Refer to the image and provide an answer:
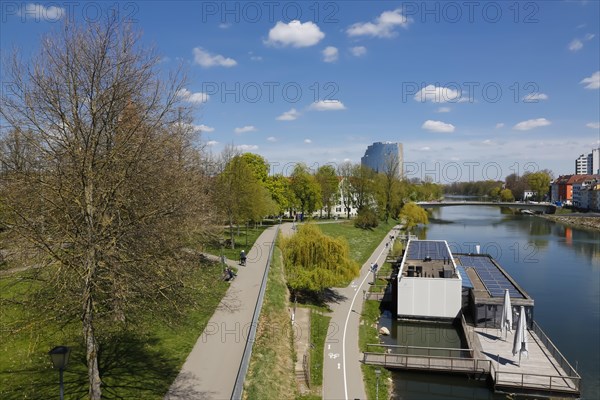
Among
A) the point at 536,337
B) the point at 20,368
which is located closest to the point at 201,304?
the point at 20,368

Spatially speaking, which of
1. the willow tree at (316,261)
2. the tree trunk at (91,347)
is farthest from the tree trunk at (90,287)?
the willow tree at (316,261)

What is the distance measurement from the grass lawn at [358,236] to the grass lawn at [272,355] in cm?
2194

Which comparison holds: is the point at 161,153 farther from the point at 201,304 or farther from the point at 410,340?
the point at 410,340

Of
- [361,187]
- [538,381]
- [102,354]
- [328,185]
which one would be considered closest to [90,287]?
[102,354]

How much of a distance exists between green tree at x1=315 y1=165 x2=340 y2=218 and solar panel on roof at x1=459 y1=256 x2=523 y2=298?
37.2 meters

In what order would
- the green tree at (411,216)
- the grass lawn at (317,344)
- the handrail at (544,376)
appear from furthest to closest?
1. the green tree at (411,216)
2. the handrail at (544,376)
3. the grass lawn at (317,344)

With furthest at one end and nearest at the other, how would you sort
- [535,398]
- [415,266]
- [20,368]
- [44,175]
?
1. [415,266]
2. [535,398]
3. [20,368]
4. [44,175]

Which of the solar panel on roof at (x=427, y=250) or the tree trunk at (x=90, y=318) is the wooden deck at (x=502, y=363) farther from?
the solar panel on roof at (x=427, y=250)

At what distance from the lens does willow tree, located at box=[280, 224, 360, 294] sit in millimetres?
27734

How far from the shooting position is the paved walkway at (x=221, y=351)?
13.0 meters

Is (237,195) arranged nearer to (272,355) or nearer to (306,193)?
(272,355)

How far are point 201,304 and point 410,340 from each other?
1329cm

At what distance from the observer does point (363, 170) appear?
77.5m

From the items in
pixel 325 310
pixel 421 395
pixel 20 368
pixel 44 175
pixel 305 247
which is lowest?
pixel 421 395
